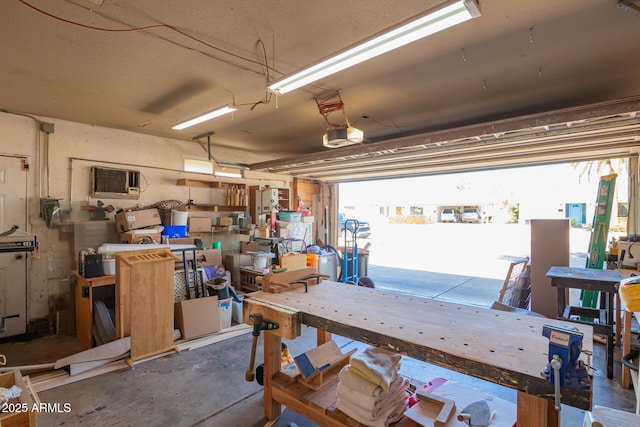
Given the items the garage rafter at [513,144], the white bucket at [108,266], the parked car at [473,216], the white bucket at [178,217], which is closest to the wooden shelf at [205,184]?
the garage rafter at [513,144]

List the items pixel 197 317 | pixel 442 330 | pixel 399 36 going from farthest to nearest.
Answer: pixel 197 317, pixel 399 36, pixel 442 330

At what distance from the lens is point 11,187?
12.4 ft

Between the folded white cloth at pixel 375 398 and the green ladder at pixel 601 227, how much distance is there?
153 inches

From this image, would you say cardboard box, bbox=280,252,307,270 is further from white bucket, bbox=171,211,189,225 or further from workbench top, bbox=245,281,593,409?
workbench top, bbox=245,281,593,409

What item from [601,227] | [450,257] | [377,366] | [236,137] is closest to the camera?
[377,366]

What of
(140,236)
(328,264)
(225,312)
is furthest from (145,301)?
(328,264)

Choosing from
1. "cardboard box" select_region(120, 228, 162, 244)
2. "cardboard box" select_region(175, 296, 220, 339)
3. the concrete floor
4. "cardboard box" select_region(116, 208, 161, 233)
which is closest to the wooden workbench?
the concrete floor

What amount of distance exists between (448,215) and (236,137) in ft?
64.5

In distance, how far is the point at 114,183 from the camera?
4484 mm

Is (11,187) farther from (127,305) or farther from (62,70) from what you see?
(127,305)

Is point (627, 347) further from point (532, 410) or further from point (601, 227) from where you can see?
point (532, 410)

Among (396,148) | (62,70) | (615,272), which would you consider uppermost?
(62,70)

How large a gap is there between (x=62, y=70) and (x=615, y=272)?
580 cm

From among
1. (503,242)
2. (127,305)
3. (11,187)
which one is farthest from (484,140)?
(503,242)
